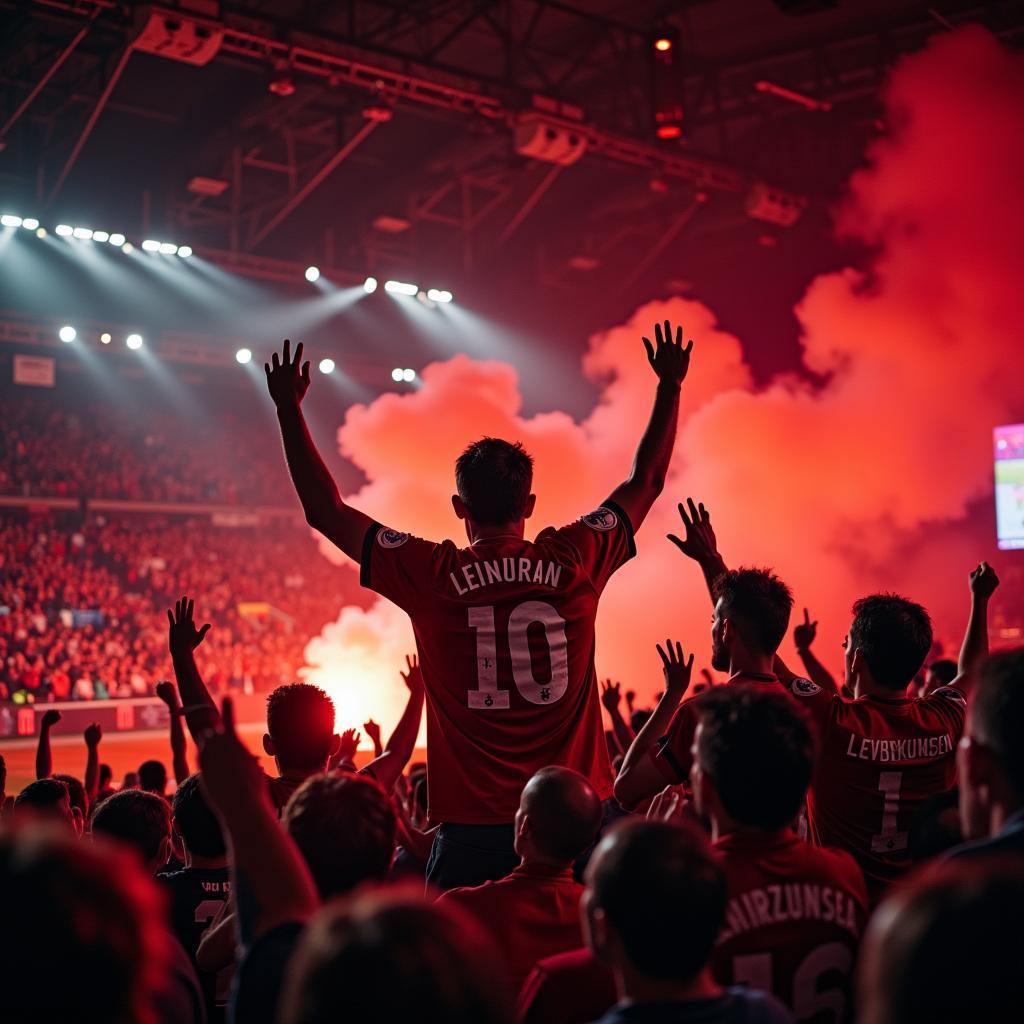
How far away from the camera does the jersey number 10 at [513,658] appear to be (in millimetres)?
4023

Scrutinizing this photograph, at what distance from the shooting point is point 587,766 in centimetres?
413

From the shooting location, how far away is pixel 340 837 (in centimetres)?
253

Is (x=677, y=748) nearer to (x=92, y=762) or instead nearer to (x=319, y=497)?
(x=319, y=497)

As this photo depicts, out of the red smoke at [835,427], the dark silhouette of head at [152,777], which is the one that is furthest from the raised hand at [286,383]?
the red smoke at [835,427]

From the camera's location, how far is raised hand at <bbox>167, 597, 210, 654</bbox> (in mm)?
3777

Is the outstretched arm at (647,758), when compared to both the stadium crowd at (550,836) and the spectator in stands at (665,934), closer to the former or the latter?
the stadium crowd at (550,836)

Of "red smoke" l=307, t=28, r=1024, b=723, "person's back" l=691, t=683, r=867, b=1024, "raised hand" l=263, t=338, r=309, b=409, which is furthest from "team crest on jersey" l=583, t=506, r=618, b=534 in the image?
"red smoke" l=307, t=28, r=1024, b=723

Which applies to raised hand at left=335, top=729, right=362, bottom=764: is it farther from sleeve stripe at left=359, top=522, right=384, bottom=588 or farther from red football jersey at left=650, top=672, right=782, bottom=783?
red football jersey at left=650, top=672, right=782, bottom=783

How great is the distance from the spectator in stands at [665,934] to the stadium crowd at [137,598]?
86.8ft

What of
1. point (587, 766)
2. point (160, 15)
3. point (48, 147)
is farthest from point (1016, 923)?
point (48, 147)

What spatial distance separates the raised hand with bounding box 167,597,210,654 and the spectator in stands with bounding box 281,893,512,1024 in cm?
244

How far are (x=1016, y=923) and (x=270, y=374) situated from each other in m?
3.46

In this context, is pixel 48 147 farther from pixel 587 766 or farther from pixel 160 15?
pixel 587 766

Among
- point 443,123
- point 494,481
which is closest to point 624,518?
point 494,481
